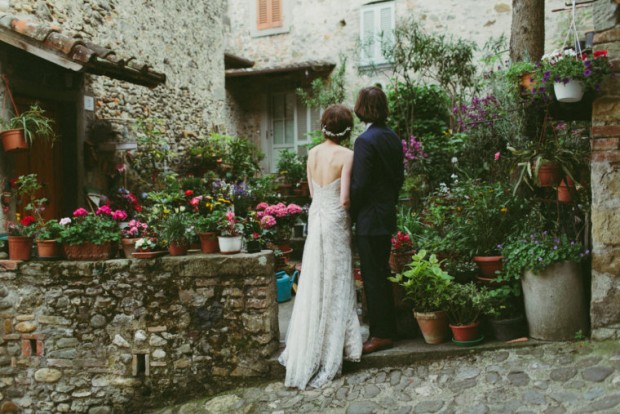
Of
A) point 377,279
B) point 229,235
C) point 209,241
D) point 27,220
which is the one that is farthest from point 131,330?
point 377,279

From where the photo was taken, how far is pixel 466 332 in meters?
4.16

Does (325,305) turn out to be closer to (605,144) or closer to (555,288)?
(555,288)

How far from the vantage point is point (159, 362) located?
464 cm

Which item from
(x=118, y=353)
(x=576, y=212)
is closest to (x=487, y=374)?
(x=576, y=212)

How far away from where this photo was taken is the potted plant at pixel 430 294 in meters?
4.23

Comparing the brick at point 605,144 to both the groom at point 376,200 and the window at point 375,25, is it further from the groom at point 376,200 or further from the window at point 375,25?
the window at point 375,25

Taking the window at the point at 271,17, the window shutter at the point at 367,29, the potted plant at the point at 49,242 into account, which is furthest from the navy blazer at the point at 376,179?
the window at the point at 271,17

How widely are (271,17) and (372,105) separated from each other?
9.97m

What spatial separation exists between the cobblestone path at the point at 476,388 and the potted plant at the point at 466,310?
16 cm

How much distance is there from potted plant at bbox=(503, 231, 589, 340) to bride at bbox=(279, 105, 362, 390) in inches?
52.9

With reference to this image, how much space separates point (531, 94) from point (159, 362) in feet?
12.4

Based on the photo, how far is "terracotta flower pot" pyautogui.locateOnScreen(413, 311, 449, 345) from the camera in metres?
4.25

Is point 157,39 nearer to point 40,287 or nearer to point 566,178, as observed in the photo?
point 40,287

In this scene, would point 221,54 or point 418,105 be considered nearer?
point 418,105
